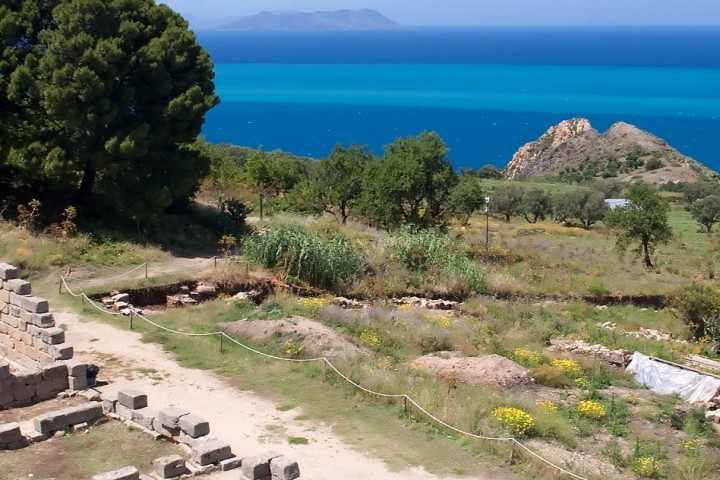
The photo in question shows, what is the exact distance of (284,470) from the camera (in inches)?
425

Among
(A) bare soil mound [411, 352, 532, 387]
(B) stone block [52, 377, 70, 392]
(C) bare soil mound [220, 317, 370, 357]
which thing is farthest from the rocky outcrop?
(B) stone block [52, 377, 70, 392]

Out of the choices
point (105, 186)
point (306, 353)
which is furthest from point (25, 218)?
point (306, 353)

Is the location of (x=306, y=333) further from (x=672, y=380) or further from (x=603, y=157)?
(x=603, y=157)

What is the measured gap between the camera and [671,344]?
2373 centimetres

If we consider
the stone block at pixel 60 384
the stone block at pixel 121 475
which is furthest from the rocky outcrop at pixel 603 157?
the stone block at pixel 121 475

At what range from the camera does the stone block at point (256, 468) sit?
10.9 meters

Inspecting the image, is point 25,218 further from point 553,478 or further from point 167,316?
point 553,478

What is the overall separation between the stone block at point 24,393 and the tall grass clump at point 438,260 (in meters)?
14.7

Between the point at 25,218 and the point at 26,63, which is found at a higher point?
the point at 26,63

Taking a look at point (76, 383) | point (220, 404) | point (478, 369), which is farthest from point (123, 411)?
point (478, 369)

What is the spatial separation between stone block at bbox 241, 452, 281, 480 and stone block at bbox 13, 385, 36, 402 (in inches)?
229

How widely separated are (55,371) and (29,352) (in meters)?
1.89

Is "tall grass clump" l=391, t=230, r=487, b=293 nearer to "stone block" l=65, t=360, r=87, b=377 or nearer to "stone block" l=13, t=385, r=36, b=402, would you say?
"stone block" l=65, t=360, r=87, b=377

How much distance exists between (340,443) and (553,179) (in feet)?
244
